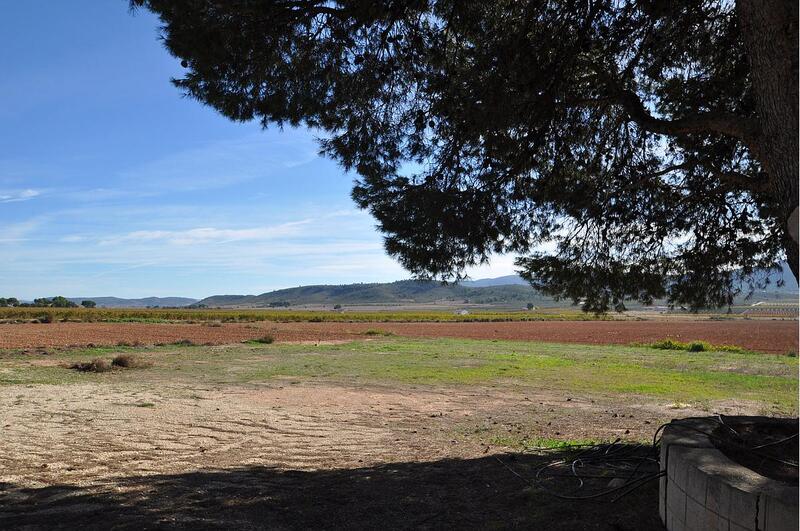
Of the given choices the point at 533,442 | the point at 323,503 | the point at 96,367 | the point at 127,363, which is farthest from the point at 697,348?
the point at 323,503

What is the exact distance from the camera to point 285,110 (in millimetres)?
6133

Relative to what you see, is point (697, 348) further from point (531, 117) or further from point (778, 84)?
point (778, 84)

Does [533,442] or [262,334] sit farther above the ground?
[533,442]

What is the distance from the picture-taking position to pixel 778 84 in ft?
11.8

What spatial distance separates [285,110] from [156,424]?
5.05 m

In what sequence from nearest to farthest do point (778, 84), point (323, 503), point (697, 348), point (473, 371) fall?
1. point (778, 84)
2. point (323, 503)
3. point (473, 371)
4. point (697, 348)

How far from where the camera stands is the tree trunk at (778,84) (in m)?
3.51

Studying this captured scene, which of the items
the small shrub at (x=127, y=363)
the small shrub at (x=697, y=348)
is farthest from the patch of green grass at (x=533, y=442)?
the small shrub at (x=697, y=348)

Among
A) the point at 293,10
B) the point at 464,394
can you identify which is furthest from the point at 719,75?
the point at 464,394

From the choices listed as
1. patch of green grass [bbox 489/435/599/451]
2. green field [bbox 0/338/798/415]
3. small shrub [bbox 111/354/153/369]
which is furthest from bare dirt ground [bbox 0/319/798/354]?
patch of green grass [bbox 489/435/599/451]

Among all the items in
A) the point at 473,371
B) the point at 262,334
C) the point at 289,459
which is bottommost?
the point at 262,334

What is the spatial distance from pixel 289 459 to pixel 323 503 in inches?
72.7

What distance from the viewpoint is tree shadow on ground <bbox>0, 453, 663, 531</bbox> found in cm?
409

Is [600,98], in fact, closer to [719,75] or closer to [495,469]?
[719,75]
